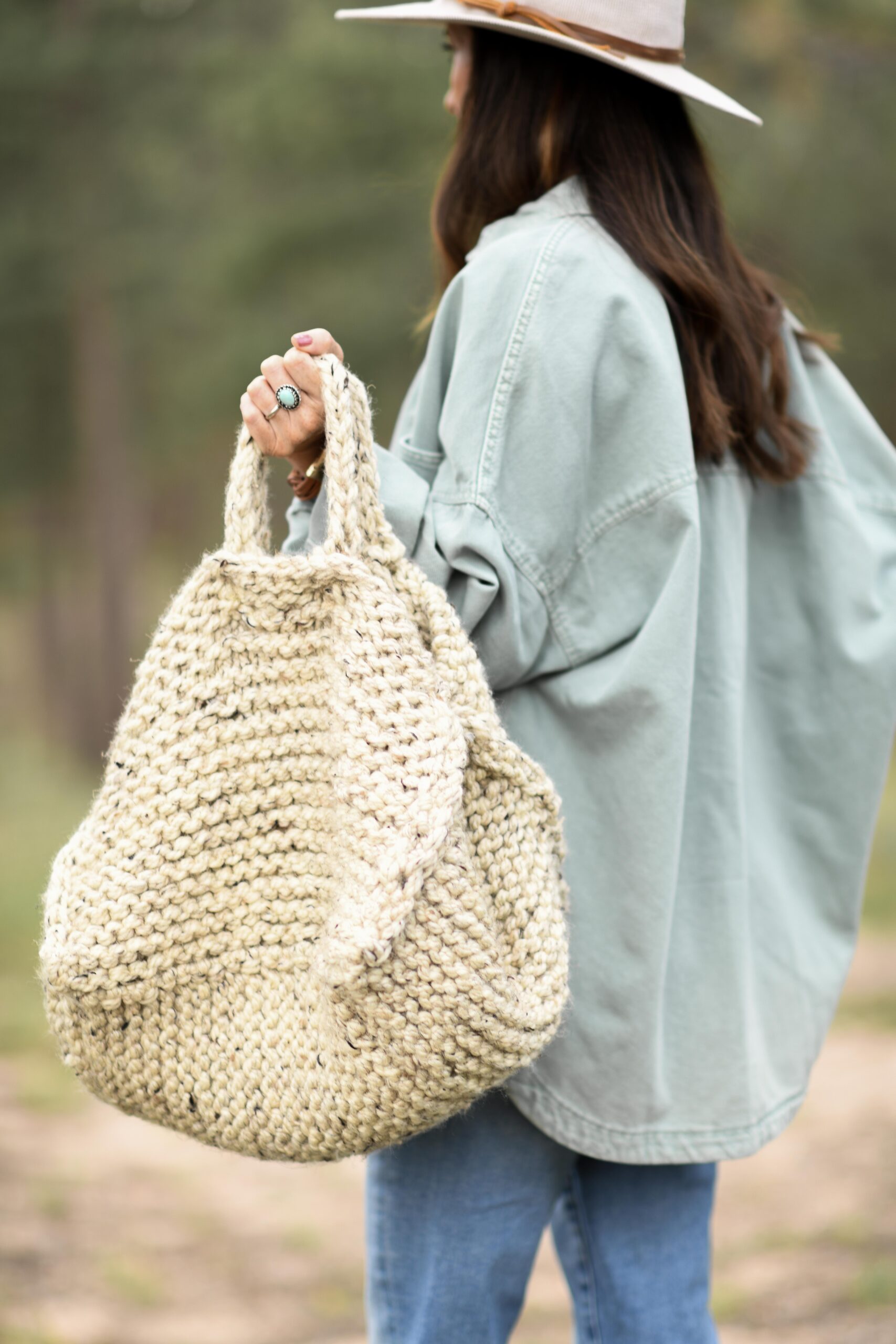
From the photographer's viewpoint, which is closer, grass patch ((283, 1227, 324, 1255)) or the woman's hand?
the woman's hand

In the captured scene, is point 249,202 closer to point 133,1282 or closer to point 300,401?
point 133,1282

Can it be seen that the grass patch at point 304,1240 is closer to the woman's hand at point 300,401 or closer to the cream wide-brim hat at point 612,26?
the woman's hand at point 300,401

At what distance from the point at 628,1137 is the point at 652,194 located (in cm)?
109

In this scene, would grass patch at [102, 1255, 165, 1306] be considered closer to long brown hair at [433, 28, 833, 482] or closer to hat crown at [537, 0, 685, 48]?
long brown hair at [433, 28, 833, 482]

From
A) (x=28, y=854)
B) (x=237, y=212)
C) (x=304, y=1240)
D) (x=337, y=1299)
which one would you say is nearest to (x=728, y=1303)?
(x=337, y=1299)

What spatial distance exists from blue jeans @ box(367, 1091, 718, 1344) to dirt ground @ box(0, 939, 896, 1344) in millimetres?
1147

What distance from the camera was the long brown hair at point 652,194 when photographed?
1504mm

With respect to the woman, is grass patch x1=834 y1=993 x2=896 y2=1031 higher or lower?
lower

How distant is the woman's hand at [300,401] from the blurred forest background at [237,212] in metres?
4.40

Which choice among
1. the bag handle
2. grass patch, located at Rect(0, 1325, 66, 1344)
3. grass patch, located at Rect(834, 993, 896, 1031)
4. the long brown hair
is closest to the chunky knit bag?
the bag handle

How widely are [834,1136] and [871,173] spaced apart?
23.5 ft

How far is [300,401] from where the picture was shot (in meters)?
1.32

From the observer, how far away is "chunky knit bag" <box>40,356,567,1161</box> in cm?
121

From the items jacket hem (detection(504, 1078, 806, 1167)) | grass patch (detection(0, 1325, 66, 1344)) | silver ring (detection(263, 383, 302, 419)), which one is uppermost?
silver ring (detection(263, 383, 302, 419))
